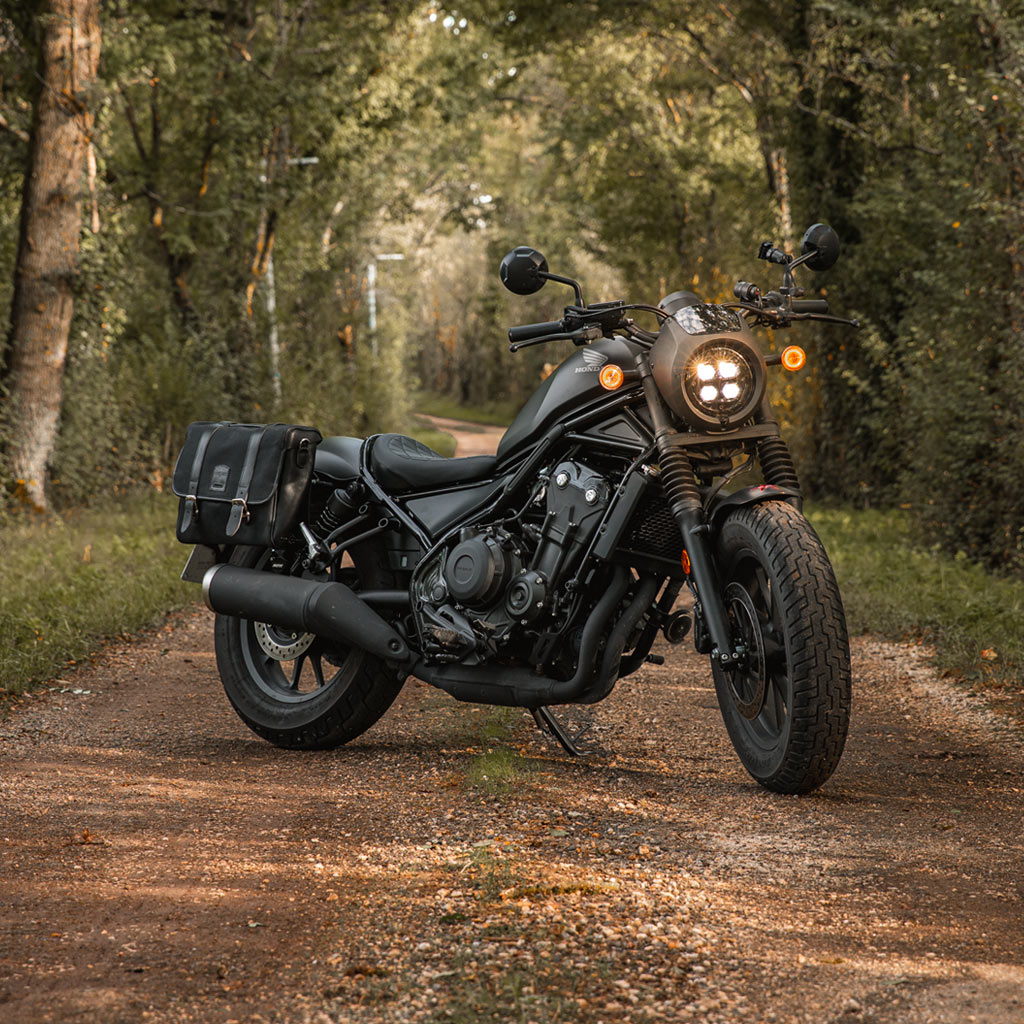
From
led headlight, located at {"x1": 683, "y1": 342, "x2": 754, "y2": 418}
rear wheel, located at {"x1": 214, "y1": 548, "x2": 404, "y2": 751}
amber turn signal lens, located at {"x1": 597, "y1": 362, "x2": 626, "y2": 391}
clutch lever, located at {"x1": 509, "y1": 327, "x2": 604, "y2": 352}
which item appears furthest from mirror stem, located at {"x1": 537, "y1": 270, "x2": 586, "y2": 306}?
rear wheel, located at {"x1": 214, "y1": 548, "x2": 404, "y2": 751}

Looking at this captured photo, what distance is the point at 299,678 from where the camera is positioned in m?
6.06

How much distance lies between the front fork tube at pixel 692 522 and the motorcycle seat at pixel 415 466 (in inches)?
36.7

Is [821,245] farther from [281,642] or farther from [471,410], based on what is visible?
[471,410]

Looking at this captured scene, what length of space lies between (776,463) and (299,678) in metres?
2.43

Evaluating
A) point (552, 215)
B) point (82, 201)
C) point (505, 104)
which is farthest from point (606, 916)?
point (552, 215)

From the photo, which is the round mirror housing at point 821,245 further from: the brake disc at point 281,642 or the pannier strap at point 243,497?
the brake disc at point 281,642

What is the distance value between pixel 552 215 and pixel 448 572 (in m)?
37.4

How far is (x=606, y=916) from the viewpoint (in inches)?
139

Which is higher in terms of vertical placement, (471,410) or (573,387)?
(471,410)

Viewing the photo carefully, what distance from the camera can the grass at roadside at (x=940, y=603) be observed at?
766 centimetres

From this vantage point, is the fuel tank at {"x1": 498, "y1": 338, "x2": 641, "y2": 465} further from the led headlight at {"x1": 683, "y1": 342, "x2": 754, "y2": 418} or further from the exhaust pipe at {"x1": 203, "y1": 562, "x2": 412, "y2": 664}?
the exhaust pipe at {"x1": 203, "y1": 562, "x2": 412, "y2": 664}

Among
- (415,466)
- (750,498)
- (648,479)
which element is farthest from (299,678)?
(750,498)

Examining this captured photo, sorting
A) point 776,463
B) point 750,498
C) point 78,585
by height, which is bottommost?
point 78,585

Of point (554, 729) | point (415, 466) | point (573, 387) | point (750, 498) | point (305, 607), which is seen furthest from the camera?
point (415, 466)
